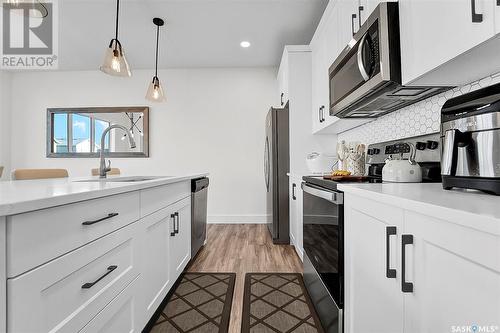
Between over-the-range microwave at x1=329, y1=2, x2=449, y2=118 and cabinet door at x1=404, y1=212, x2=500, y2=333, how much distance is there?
2.71 ft

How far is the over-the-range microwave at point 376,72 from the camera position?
1.21m

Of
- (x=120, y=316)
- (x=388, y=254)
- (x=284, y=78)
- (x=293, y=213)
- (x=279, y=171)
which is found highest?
(x=284, y=78)

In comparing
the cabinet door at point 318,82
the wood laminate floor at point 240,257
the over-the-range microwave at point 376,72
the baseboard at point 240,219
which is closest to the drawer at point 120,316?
the wood laminate floor at point 240,257

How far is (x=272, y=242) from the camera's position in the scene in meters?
Result: 3.20

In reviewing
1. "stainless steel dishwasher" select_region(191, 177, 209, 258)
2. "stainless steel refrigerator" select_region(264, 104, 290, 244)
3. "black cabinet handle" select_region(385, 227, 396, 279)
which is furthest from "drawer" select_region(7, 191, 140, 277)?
"stainless steel refrigerator" select_region(264, 104, 290, 244)

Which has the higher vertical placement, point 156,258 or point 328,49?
point 328,49

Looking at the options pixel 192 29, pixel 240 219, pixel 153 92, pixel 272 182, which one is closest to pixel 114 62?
pixel 153 92

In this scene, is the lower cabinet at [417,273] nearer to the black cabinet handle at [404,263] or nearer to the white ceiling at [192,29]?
the black cabinet handle at [404,263]

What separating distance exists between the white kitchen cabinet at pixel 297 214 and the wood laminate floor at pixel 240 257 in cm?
15

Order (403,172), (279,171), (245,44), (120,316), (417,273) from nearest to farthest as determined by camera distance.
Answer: (417,273)
(120,316)
(403,172)
(279,171)
(245,44)

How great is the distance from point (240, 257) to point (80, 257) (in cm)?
200

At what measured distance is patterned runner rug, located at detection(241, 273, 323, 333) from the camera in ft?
4.90

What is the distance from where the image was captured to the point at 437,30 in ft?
3.17

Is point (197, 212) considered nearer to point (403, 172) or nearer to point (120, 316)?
point (120, 316)
